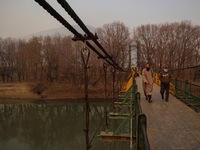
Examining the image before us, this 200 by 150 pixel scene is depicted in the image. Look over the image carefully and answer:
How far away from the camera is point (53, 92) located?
3259 centimetres

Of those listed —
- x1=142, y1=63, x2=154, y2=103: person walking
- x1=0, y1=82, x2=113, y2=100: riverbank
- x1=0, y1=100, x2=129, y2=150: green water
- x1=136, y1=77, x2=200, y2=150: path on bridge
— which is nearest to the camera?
x1=136, y1=77, x2=200, y2=150: path on bridge

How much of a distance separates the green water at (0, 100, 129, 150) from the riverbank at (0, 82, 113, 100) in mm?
2061

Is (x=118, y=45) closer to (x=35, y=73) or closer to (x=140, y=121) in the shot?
(x=35, y=73)

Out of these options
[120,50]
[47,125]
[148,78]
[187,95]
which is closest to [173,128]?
[148,78]

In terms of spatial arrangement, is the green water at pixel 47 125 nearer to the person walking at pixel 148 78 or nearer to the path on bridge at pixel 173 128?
the person walking at pixel 148 78

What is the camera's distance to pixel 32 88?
107 feet

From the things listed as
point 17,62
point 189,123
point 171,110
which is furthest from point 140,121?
point 17,62

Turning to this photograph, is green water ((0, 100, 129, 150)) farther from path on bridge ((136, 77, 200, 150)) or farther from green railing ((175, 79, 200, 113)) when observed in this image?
path on bridge ((136, 77, 200, 150))

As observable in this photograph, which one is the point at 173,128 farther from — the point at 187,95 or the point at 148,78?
the point at 187,95

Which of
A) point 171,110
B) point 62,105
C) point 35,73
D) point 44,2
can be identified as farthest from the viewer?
point 35,73

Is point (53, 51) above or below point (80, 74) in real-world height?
above

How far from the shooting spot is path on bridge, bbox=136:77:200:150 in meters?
3.44

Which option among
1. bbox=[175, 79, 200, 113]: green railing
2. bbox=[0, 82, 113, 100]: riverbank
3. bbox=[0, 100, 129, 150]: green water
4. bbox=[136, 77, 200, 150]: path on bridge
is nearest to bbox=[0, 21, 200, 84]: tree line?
bbox=[0, 82, 113, 100]: riverbank

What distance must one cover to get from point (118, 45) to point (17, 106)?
72.9 ft
